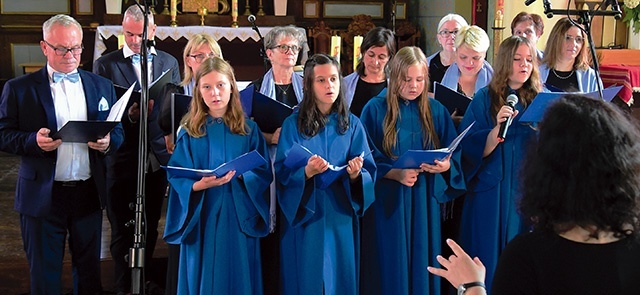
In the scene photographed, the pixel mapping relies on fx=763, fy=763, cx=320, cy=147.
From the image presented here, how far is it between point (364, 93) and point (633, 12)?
481cm

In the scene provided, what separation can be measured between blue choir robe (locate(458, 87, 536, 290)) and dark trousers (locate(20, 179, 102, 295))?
1787 millimetres

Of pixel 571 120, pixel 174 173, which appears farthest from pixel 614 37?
pixel 571 120

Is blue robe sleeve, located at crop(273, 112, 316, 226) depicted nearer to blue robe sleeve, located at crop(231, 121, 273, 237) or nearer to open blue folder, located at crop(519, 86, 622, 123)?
blue robe sleeve, located at crop(231, 121, 273, 237)

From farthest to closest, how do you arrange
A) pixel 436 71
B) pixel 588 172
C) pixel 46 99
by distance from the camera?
pixel 436 71 < pixel 46 99 < pixel 588 172

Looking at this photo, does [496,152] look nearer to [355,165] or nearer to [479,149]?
[479,149]

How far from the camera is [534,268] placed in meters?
1.53

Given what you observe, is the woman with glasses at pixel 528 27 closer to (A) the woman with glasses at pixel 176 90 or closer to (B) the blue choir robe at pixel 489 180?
(B) the blue choir robe at pixel 489 180

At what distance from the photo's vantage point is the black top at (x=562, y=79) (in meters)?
4.00

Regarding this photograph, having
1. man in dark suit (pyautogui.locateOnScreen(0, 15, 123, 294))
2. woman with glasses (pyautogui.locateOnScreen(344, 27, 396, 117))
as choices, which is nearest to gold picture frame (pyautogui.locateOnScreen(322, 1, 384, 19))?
woman with glasses (pyautogui.locateOnScreen(344, 27, 396, 117))

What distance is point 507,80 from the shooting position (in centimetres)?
349

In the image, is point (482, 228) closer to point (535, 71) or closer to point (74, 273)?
point (535, 71)

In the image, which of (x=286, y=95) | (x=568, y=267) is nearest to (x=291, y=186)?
(x=286, y=95)

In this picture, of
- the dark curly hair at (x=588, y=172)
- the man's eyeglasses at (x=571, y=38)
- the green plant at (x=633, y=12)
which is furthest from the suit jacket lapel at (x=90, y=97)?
the green plant at (x=633, y=12)

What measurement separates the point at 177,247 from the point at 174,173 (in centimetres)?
53
